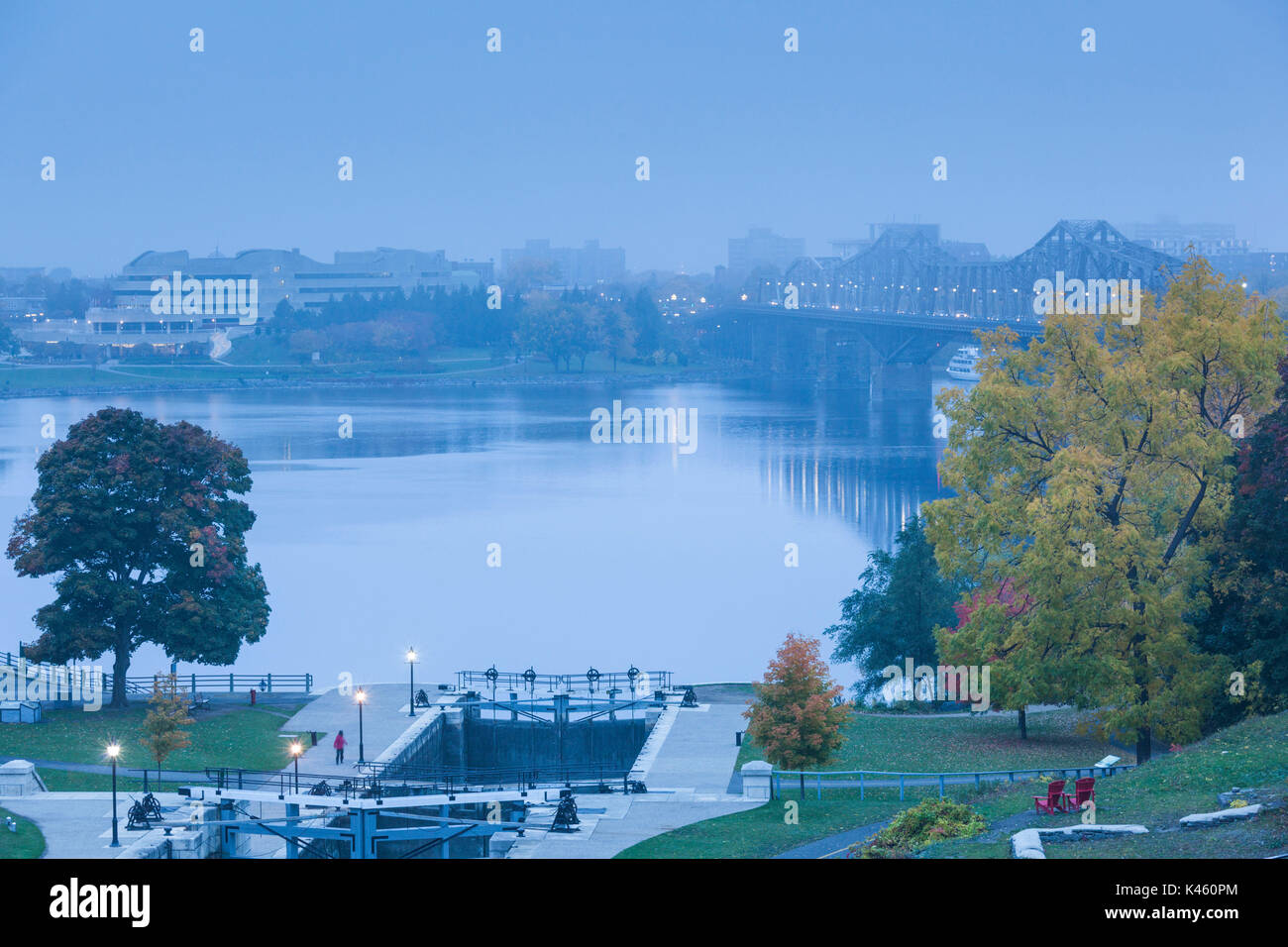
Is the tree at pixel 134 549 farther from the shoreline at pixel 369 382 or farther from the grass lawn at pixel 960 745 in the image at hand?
the shoreline at pixel 369 382

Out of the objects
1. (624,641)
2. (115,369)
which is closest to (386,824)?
(624,641)

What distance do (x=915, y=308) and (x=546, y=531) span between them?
101 meters

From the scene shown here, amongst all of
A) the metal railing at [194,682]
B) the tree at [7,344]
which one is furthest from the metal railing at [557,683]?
the tree at [7,344]

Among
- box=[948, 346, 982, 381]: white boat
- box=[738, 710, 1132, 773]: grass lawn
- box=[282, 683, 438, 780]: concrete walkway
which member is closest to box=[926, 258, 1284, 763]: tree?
box=[738, 710, 1132, 773]: grass lawn

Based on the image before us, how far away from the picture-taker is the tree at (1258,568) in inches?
963

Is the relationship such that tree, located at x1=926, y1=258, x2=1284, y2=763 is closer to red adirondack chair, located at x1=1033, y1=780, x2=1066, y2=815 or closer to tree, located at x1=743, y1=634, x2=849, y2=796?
tree, located at x1=743, y1=634, x2=849, y2=796

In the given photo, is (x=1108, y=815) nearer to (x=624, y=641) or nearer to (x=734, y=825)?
(x=734, y=825)

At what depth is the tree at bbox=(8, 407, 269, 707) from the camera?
106 ft

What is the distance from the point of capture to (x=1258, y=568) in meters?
25.7

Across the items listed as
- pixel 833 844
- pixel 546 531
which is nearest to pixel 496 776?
pixel 833 844

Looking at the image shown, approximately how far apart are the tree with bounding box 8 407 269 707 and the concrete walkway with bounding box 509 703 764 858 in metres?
9.92

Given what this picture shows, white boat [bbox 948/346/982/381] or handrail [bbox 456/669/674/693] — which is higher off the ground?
white boat [bbox 948/346/982/381]

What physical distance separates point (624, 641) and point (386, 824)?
24.4 meters

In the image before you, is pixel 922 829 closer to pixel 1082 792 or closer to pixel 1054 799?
pixel 1054 799
